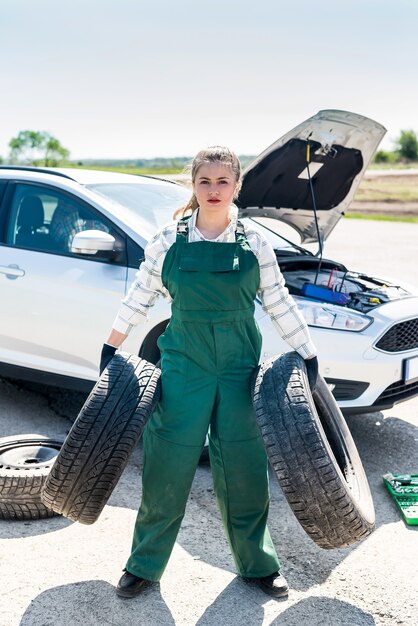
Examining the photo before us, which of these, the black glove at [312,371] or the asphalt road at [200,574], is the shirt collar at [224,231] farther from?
the asphalt road at [200,574]

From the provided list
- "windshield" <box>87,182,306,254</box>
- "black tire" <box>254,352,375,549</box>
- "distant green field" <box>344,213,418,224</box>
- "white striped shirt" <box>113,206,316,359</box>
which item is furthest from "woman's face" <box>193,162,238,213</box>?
"distant green field" <box>344,213,418,224</box>

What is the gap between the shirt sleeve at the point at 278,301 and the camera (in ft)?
9.78

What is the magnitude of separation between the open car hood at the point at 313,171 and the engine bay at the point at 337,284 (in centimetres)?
42

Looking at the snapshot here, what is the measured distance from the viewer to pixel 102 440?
2.88 metres

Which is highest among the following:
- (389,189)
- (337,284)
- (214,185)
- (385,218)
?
(214,185)

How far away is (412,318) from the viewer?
460 centimetres

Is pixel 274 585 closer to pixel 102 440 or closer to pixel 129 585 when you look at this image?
pixel 129 585

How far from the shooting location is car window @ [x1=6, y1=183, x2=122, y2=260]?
4980 millimetres

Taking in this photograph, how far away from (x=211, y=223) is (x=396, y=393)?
2056 mm

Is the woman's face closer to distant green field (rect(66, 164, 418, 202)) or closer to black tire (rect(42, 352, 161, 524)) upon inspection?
black tire (rect(42, 352, 161, 524))

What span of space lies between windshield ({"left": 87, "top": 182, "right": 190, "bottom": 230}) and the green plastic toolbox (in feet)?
7.01

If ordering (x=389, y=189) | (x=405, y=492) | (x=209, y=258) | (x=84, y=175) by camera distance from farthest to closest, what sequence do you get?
(x=389, y=189), (x=84, y=175), (x=405, y=492), (x=209, y=258)

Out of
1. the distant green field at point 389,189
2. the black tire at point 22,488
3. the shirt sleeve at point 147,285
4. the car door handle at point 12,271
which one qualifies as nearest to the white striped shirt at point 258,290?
the shirt sleeve at point 147,285

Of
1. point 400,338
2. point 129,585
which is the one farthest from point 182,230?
point 400,338
